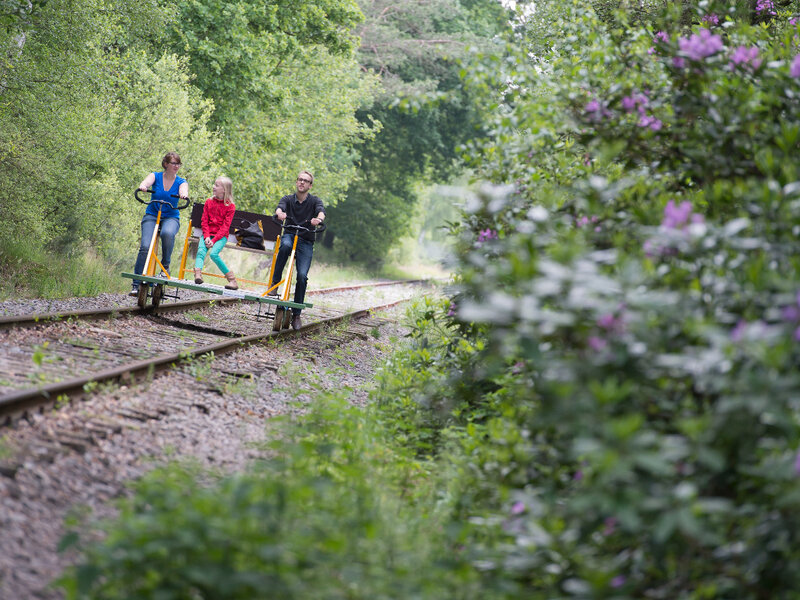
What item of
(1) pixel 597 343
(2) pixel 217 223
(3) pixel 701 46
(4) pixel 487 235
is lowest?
(1) pixel 597 343

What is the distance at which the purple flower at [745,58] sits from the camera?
14.5 feet

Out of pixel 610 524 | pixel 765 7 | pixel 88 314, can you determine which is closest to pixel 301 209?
pixel 88 314

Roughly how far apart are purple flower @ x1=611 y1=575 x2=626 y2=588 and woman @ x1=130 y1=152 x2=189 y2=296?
8.82 m

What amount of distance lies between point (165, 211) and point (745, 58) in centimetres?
846

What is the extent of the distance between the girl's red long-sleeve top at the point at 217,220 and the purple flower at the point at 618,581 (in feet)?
28.6

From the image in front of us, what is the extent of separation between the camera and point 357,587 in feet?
11.4

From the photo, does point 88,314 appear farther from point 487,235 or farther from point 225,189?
point 487,235

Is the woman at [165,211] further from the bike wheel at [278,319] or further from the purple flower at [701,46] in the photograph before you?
the purple flower at [701,46]

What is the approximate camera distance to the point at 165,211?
36.4 ft

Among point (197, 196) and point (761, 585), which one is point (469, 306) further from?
point (197, 196)

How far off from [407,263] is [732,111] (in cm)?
4810

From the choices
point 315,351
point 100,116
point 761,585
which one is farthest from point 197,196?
point 761,585

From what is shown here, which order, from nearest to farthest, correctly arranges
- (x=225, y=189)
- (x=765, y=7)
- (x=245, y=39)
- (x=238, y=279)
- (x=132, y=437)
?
1. (x=132, y=437)
2. (x=765, y=7)
3. (x=225, y=189)
4. (x=238, y=279)
5. (x=245, y=39)

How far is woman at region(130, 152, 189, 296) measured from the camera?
36.1ft
